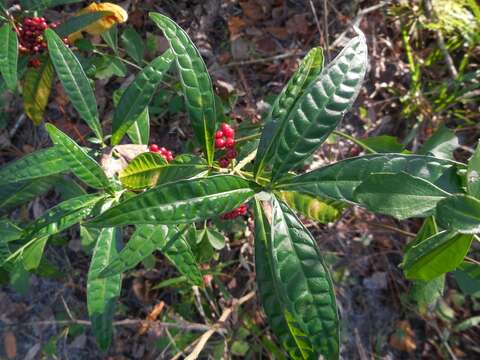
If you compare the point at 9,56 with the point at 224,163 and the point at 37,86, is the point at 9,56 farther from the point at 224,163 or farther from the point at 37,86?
the point at 224,163

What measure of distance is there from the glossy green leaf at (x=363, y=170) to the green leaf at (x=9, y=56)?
4.08 feet

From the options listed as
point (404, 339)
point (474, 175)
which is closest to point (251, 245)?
point (404, 339)

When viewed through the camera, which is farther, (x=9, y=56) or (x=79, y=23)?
(x=79, y=23)

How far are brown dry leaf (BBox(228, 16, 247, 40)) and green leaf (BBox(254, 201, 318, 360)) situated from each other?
219 centimetres

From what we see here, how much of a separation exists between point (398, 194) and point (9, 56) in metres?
1.49

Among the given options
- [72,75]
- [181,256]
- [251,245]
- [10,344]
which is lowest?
[10,344]

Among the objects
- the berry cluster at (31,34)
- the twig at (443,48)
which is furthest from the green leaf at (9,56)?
the twig at (443,48)

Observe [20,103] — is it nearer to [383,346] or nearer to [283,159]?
[283,159]

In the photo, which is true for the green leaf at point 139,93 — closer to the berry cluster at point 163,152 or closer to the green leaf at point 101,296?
the berry cluster at point 163,152

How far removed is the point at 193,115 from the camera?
138 cm

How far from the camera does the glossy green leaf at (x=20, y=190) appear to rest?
73.0 inches

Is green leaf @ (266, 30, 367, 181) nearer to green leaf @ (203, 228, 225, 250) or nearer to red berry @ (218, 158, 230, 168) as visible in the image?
red berry @ (218, 158, 230, 168)

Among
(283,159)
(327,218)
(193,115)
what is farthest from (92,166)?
(327,218)

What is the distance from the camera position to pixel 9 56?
1701mm
